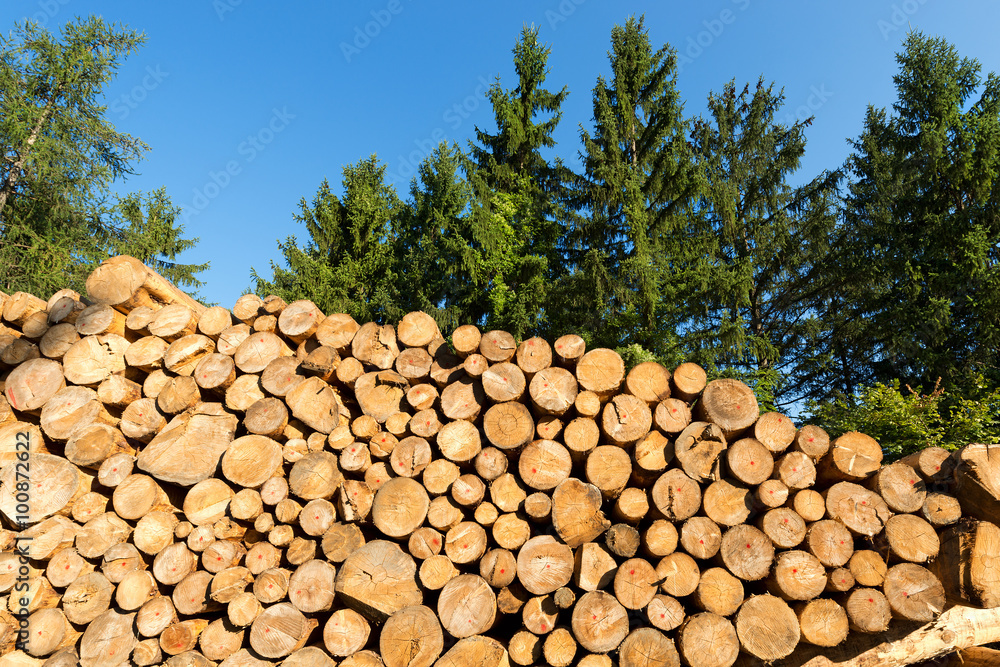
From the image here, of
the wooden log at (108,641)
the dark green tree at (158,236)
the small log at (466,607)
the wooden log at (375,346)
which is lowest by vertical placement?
the wooden log at (108,641)

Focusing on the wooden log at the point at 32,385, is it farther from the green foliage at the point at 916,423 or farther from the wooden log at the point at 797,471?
the green foliage at the point at 916,423

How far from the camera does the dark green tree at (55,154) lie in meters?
10.7

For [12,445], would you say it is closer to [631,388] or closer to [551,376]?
[551,376]

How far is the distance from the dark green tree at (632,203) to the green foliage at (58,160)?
1037 cm

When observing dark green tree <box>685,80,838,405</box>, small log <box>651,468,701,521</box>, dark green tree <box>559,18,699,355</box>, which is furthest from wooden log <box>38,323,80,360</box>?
dark green tree <box>685,80,838,405</box>

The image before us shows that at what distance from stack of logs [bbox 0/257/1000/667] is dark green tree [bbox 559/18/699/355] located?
20.1 ft

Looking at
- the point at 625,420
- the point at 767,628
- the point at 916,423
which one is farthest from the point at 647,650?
the point at 916,423

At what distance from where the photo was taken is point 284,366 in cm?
378

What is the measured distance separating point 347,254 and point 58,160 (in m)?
6.16

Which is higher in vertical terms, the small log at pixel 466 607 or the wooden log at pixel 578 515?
the wooden log at pixel 578 515

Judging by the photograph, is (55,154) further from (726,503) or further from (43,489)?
(726,503)

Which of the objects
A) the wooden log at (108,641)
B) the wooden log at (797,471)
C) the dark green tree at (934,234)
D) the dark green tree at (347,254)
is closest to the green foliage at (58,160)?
the dark green tree at (347,254)

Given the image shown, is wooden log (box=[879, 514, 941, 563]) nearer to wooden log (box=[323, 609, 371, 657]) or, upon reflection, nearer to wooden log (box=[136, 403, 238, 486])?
wooden log (box=[323, 609, 371, 657])

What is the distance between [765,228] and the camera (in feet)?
36.9
